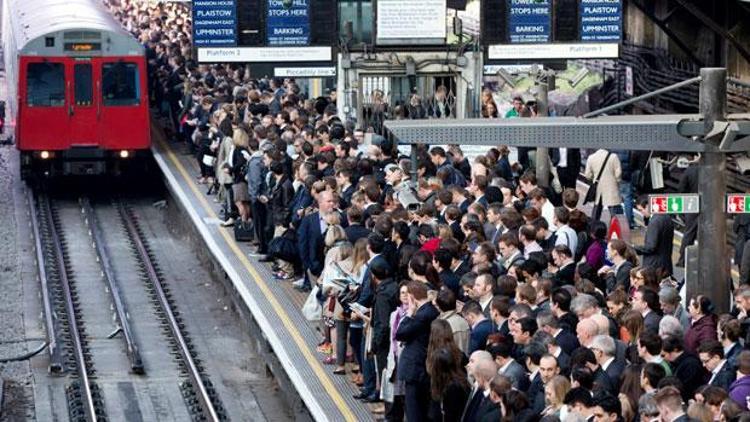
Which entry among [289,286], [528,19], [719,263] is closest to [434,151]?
[289,286]

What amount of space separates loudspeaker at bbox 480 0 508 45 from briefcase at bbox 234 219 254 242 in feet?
13.7

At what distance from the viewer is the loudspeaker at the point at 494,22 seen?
28250mm

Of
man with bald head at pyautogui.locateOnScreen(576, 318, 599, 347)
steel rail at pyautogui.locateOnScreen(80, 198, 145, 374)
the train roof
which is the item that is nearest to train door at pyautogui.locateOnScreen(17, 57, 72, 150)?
the train roof

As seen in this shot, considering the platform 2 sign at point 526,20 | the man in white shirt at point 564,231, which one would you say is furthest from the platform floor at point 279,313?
the platform 2 sign at point 526,20

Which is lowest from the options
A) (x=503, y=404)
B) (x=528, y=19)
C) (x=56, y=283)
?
(x=56, y=283)

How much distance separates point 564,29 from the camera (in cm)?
2844

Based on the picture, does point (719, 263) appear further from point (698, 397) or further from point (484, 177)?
point (484, 177)

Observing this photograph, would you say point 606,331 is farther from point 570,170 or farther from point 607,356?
point 570,170

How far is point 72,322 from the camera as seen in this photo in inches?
1000

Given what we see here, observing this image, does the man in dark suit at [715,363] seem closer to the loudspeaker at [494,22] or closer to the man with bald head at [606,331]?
the man with bald head at [606,331]

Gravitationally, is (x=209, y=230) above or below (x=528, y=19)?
below

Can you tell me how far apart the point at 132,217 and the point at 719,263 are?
64.2 feet

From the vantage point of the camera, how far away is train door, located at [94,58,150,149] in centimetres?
3384

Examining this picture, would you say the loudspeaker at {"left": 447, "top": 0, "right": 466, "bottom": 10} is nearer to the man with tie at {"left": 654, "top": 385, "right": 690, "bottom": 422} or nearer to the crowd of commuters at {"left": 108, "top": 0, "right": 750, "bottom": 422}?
the crowd of commuters at {"left": 108, "top": 0, "right": 750, "bottom": 422}
